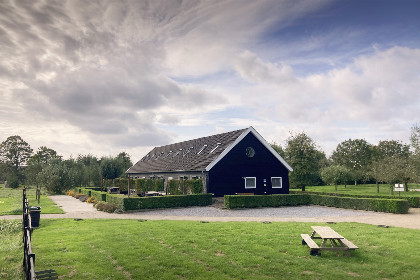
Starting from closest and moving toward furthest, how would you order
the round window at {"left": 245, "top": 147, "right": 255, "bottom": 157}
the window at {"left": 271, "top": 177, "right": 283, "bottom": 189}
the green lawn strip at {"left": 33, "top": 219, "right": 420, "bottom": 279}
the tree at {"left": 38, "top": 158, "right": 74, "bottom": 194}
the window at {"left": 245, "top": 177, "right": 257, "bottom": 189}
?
the green lawn strip at {"left": 33, "top": 219, "right": 420, "bottom": 279} < the window at {"left": 245, "top": 177, "right": 257, "bottom": 189} < the round window at {"left": 245, "top": 147, "right": 255, "bottom": 157} < the window at {"left": 271, "top": 177, "right": 283, "bottom": 189} < the tree at {"left": 38, "top": 158, "right": 74, "bottom": 194}

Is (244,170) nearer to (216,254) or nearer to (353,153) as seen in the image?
(216,254)

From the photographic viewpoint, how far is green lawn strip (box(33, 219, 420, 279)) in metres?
9.38

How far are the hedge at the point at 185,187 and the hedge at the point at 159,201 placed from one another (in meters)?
2.60

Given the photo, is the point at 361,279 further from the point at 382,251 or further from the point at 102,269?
the point at 102,269

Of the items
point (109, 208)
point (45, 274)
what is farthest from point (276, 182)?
point (45, 274)

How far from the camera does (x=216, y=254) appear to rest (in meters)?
11.4

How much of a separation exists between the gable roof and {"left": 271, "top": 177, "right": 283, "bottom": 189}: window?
177 cm

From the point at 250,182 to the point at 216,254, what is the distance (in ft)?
76.9

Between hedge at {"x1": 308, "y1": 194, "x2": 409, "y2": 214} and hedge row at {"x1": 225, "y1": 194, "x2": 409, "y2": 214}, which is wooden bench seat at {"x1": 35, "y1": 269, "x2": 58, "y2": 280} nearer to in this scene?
hedge row at {"x1": 225, "y1": 194, "x2": 409, "y2": 214}

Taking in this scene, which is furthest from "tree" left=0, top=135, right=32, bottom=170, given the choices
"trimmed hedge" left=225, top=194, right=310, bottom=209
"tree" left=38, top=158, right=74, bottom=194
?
"trimmed hedge" left=225, top=194, right=310, bottom=209

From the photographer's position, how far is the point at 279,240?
529 inches

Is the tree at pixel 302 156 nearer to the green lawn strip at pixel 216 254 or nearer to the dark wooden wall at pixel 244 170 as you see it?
the dark wooden wall at pixel 244 170

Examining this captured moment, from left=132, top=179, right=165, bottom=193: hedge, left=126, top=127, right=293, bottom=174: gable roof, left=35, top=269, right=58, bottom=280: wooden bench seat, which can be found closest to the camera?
left=35, top=269, right=58, bottom=280: wooden bench seat

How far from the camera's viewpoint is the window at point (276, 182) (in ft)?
118
